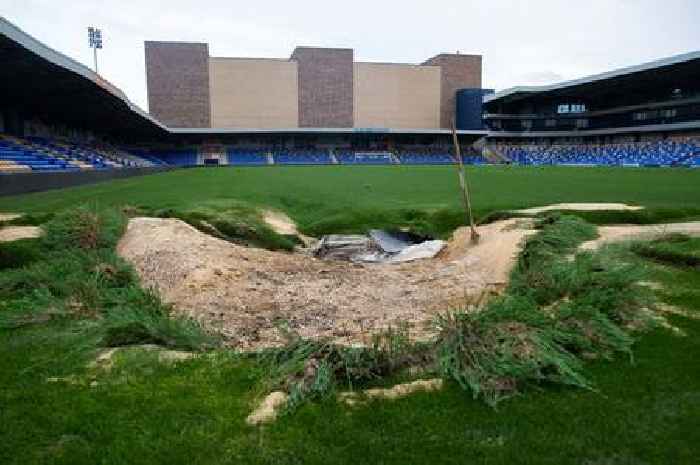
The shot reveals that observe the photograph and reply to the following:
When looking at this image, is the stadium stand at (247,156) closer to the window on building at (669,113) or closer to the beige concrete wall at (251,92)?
the beige concrete wall at (251,92)

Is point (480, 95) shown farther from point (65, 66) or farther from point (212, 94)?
point (65, 66)

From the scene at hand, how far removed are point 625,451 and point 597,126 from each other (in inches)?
3289

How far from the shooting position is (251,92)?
8062cm

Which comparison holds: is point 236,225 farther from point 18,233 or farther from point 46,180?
point 46,180

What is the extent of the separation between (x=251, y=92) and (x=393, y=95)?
2145 centimetres

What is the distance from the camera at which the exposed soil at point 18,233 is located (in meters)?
9.51

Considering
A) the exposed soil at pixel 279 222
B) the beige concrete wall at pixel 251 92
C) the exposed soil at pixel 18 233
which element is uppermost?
the beige concrete wall at pixel 251 92

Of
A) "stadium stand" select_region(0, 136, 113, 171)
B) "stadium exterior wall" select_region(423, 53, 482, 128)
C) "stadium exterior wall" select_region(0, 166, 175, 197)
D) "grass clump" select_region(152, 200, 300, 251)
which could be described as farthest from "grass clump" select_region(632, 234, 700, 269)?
"stadium exterior wall" select_region(423, 53, 482, 128)

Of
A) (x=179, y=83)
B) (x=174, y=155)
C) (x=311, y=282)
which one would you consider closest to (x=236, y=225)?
(x=311, y=282)

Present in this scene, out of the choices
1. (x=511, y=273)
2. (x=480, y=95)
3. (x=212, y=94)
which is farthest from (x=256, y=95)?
(x=511, y=273)

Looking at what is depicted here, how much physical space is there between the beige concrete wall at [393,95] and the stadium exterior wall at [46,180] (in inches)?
2178

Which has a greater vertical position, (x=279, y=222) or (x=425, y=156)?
(x=425, y=156)

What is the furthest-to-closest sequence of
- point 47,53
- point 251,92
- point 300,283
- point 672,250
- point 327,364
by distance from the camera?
point 251,92 → point 47,53 → point 300,283 → point 672,250 → point 327,364

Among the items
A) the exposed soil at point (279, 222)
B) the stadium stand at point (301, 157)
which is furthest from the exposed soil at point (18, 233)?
the stadium stand at point (301, 157)
